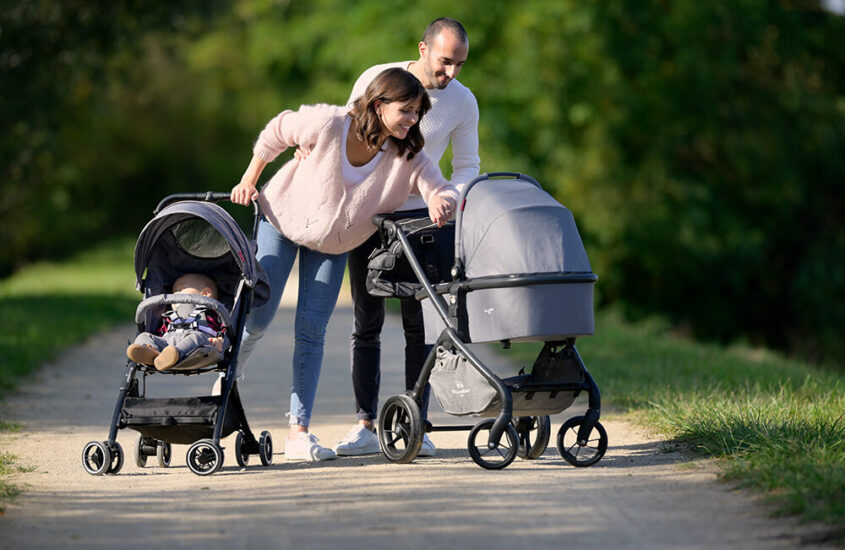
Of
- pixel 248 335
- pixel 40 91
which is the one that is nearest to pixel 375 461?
pixel 248 335

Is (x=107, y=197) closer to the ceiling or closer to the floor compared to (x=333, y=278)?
closer to the ceiling

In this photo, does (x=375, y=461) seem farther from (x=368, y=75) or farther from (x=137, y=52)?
(x=137, y=52)

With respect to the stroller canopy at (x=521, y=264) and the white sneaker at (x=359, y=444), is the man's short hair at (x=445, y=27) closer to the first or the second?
the stroller canopy at (x=521, y=264)

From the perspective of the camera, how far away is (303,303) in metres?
5.87

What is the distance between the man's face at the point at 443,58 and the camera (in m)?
5.59

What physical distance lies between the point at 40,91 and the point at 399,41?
5.91 m

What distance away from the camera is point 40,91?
15.8m

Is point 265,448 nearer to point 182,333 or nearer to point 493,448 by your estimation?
point 182,333

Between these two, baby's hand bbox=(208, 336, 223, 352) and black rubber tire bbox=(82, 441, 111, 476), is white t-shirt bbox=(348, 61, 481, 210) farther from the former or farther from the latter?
black rubber tire bbox=(82, 441, 111, 476)

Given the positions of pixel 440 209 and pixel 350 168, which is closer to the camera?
pixel 440 209

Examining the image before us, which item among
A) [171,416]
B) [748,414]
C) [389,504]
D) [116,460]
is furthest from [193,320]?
[748,414]

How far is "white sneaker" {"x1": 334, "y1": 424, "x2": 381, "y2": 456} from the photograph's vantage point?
5.87 meters

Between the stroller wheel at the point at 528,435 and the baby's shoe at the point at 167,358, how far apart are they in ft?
5.50

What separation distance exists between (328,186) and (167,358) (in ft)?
3.65
